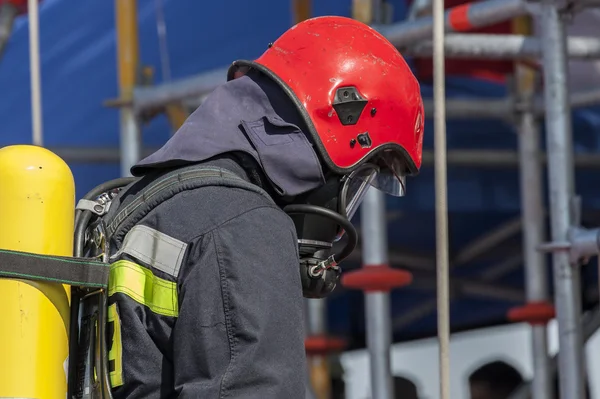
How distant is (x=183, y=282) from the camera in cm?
163

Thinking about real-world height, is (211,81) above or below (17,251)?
above

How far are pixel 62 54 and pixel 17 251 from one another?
4.39 m

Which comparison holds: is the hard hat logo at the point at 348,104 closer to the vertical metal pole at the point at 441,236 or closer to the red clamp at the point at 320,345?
the vertical metal pole at the point at 441,236

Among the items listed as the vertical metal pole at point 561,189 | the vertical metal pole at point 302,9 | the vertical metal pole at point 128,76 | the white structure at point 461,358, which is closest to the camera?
the vertical metal pole at point 561,189

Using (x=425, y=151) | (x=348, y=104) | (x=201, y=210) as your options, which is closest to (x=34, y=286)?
(x=201, y=210)

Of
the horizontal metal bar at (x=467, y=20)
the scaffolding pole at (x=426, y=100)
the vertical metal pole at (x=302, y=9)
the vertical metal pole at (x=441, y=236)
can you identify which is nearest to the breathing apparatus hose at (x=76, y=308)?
the vertical metal pole at (x=441, y=236)

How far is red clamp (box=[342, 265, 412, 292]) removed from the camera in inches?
166

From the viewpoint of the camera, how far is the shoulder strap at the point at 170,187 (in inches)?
67.3

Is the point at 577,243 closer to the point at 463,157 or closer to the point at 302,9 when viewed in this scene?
the point at 302,9

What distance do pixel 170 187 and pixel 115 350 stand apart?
232 mm

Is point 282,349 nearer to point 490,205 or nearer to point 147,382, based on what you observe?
point 147,382

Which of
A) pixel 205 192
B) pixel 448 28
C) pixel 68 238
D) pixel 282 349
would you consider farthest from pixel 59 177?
pixel 448 28

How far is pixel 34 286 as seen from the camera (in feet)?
5.52

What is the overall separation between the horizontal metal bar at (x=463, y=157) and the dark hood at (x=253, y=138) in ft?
11.8
